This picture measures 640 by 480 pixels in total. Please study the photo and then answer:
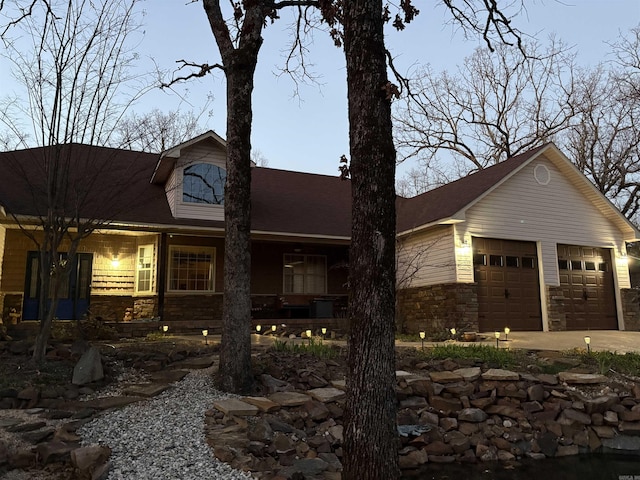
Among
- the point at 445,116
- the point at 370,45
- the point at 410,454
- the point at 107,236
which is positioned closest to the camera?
the point at 370,45

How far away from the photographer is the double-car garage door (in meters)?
13.1

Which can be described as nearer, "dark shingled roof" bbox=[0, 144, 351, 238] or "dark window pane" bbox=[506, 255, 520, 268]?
"dark shingled roof" bbox=[0, 144, 351, 238]

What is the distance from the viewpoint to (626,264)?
15.2 m

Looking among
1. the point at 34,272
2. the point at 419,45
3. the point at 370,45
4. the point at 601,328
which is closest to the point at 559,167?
the point at 601,328

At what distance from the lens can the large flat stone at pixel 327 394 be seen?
5.64 metres

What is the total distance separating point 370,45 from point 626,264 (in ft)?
50.1

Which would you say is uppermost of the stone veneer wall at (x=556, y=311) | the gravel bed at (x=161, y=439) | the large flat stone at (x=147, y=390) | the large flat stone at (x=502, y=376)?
the stone veneer wall at (x=556, y=311)

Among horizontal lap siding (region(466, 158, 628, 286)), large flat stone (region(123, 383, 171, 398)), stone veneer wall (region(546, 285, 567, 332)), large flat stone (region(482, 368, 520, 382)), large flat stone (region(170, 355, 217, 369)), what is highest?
horizontal lap siding (region(466, 158, 628, 286))

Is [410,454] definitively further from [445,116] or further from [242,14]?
[445,116]

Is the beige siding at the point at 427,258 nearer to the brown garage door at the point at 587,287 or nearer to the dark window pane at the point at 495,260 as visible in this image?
the dark window pane at the point at 495,260

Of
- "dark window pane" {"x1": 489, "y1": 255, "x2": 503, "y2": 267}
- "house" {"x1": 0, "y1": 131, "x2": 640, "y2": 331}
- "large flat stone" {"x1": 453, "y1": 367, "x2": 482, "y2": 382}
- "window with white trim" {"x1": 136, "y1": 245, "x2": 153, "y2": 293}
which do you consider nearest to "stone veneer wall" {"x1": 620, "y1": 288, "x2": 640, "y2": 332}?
"house" {"x1": 0, "y1": 131, "x2": 640, "y2": 331}

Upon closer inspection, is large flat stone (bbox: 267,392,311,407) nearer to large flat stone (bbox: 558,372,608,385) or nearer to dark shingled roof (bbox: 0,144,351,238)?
large flat stone (bbox: 558,372,608,385)

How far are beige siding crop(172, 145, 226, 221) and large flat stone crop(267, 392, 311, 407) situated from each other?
840 cm

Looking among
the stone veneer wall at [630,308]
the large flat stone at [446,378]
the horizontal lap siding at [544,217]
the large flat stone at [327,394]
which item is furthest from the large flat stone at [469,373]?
the stone veneer wall at [630,308]
